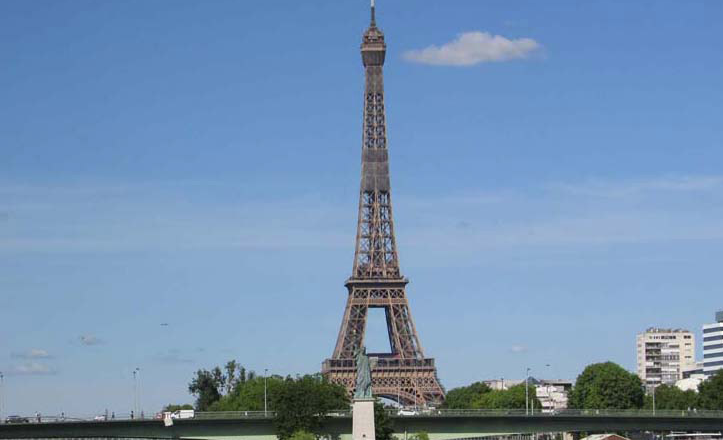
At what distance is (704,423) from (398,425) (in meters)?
31.0

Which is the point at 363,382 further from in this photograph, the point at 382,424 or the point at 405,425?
the point at 405,425

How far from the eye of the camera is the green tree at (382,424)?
5955 inches

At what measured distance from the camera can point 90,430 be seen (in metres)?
145

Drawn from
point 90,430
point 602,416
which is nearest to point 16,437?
point 90,430

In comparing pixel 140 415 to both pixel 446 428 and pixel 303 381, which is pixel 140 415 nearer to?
pixel 303 381

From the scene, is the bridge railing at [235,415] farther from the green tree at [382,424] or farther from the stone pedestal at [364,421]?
the stone pedestal at [364,421]

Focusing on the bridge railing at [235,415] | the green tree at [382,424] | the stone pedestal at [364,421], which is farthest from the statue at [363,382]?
the bridge railing at [235,415]

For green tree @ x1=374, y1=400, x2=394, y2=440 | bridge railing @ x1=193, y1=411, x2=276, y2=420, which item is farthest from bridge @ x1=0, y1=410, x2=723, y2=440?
green tree @ x1=374, y1=400, x2=394, y2=440

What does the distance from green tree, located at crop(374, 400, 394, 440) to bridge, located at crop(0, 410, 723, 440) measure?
Result: 280 centimetres

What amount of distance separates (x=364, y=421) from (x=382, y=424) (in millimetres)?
35221

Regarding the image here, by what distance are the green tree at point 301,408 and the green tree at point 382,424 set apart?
522 centimetres

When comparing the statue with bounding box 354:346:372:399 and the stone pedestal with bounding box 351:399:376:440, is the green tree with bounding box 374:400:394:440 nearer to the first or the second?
the statue with bounding box 354:346:372:399

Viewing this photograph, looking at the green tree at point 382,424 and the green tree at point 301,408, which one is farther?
the green tree at point 301,408

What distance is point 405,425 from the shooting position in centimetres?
15950
